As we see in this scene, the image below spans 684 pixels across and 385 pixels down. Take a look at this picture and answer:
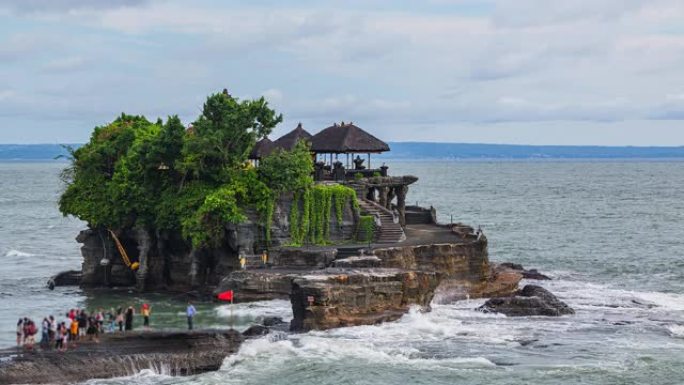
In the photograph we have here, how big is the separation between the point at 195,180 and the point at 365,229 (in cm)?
1008

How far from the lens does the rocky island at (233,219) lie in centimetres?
5697

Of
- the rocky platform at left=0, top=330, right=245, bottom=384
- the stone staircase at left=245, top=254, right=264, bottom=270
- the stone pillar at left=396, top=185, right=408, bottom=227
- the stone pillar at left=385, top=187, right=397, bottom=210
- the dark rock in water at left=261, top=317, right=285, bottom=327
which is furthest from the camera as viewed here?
the stone pillar at left=385, top=187, right=397, bottom=210

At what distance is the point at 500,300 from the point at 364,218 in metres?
10.2

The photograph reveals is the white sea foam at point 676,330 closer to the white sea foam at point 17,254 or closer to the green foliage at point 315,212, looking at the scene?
the green foliage at point 315,212

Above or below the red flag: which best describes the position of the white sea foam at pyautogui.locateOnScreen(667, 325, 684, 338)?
below

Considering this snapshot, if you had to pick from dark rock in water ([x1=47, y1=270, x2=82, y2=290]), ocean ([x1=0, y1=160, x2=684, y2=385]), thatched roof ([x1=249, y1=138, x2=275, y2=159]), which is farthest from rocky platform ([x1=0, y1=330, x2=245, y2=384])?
dark rock in water ([x1=47, y1=270, x2=82, y2=290])

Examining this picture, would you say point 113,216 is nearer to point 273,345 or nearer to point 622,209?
point 273,345

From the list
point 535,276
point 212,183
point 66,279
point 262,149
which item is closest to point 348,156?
point 262,149

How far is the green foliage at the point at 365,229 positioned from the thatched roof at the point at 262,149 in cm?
793

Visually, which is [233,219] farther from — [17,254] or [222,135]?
[17,254]

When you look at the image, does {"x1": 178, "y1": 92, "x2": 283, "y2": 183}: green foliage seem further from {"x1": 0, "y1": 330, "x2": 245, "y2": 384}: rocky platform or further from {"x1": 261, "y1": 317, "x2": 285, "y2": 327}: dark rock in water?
{"x1": 0, "y1": 330, "x2": 245, "y2": 384}: rocky platform

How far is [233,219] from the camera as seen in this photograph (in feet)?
187

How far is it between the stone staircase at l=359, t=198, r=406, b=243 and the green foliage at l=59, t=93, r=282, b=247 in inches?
247

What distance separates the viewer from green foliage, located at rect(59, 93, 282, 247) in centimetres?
5778
